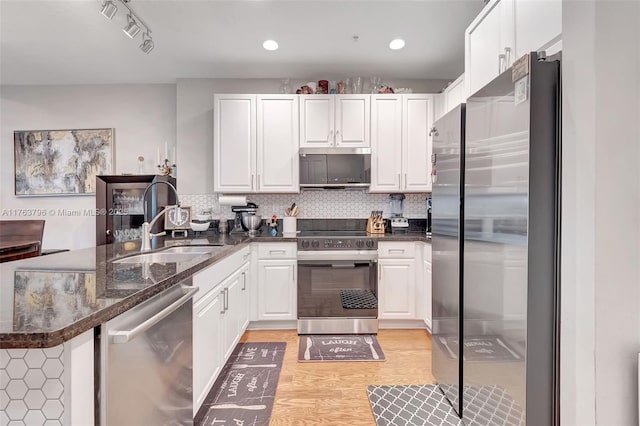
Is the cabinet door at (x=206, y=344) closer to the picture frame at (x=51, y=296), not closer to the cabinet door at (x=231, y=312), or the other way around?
the cabinet door at (x=231, y=312)

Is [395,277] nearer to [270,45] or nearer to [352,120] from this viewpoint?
[352,120]

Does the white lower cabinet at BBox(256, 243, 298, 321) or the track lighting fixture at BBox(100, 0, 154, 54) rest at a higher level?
the track lighting fixture at BBox(100, 0, 154, 54)

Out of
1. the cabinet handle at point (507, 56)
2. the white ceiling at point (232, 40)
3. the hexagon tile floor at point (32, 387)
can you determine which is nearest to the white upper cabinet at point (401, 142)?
the white ceiling at point (232, 40)

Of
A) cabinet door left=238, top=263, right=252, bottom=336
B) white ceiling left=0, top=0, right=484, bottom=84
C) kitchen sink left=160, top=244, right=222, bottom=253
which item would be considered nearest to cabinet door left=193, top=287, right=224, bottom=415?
kitchen sink left=160, top=244, right=222, bottom=253

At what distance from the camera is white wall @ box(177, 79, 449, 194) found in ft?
12.3

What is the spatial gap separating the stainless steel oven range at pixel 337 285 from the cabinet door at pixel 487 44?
1.60 meters

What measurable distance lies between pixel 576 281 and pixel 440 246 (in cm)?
102

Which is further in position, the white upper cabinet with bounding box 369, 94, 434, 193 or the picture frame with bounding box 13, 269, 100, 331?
the white upper cabinet with bounding box 369, 94, 434, 193

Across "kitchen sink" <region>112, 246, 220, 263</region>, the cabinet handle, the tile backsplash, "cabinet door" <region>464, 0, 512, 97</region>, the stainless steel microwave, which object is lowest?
"kitchen sink" <region>112, 246, 220, 263</region>

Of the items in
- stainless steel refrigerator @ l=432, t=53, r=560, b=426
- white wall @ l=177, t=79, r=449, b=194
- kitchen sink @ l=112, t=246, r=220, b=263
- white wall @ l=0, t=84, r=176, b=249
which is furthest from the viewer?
white wall @ l=0, t=84, r=176, b=249

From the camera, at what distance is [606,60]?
0.98 metres

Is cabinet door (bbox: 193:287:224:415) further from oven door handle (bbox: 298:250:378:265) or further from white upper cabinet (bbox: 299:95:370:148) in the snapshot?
white upper cabinet (bbox: 299:95:370:148)

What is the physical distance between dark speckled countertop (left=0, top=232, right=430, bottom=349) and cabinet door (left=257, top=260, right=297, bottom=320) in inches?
53.9

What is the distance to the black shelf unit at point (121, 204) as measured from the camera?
133 inches
